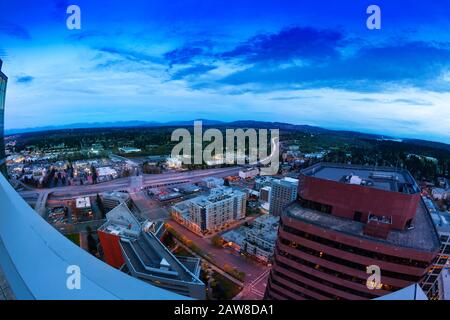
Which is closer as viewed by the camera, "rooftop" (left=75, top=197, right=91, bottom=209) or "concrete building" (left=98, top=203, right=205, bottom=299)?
"concrete building" (left=98, top=203, right=205, bottom=299)

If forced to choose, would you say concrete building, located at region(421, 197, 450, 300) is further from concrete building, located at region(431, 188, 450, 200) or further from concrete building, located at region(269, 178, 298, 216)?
concrete building, located at region(431, 188, 450, 200)

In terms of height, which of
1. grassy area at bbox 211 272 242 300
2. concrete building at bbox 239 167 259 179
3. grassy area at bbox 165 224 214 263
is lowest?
grassy area at bbox 211 272 242 300

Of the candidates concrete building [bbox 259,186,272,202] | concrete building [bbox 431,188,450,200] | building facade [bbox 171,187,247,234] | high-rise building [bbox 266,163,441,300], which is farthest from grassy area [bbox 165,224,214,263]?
concrete building [bbox 431,188,450,200]

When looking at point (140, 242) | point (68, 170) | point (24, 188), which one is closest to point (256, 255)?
point (140, 242)

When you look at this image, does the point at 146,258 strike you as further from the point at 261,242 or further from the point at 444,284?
the point at 444,284

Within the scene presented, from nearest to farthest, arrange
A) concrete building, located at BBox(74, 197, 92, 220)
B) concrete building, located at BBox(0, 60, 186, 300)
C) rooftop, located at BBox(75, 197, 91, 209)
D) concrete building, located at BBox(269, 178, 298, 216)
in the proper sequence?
concrete building, located at BBox(0, 60, 186, 300), concrete building, located at BBox(269, 178, 298, 216), concrete building, located at BBox(74, 197, 92, 220), rooftop, located at BBox(75, 197, 91, 209)
